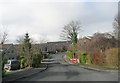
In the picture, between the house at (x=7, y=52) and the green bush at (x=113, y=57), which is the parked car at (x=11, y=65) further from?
the green bush at (x=113, y=57)

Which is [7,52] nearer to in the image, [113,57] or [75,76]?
[113,57]

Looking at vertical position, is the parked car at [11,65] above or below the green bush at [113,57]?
below

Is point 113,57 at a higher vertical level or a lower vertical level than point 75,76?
higher

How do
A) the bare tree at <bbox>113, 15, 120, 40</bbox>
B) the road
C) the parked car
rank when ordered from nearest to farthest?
the road, the parked car, the bare tree at <bbox>113, 15, 120, 40</bbox>

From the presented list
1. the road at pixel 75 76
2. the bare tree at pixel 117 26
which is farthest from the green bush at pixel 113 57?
the bare tree at pixel 117 26

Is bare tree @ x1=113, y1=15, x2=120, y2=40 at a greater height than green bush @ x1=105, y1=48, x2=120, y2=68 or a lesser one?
greater

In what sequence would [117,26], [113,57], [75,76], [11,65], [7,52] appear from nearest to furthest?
[75,76] < [113,57] < [11,65] < [7,52] < [117,26]

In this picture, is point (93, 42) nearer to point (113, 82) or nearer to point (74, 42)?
point (74, 42)

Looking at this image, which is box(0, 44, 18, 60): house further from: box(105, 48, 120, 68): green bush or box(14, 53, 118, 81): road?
box(105, 48, 120, 68): green bush

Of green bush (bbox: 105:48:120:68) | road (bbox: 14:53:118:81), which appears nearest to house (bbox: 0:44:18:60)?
road (bbox: 14:53:118:81)

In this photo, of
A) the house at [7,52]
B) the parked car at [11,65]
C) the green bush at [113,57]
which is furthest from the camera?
the parked car at [11,65]

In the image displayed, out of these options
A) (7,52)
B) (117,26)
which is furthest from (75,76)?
(117,26)

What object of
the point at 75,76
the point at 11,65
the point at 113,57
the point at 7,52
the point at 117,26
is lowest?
the point at 75,76

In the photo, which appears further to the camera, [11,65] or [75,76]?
[11,65]
